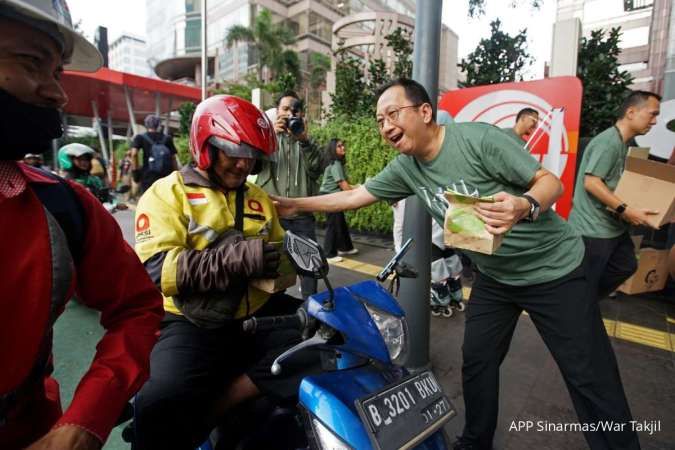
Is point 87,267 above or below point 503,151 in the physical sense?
below

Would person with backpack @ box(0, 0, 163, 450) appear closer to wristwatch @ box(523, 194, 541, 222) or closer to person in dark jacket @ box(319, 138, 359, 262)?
wristwatch @ box(523, 194, 541, 222)

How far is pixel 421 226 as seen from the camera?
8.56ft

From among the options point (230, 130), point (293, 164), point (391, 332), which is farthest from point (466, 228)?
point (293, 164)

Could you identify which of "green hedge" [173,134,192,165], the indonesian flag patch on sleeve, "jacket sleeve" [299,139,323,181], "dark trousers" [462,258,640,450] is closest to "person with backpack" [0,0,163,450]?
the indonesian flag patch on sleeve

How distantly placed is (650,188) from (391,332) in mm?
2652

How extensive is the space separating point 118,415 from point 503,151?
164 cm

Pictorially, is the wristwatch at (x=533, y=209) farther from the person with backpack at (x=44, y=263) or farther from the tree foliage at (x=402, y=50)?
the tree foliage at (x=402, y=50)

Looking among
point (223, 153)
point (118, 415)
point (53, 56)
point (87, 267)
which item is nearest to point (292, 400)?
point (118, 415)

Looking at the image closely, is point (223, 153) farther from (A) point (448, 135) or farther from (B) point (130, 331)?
(A) point (448, 135)

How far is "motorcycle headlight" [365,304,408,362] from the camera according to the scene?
51.4 inches

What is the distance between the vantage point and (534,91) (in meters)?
4.92

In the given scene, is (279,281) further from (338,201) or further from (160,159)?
(160,159)

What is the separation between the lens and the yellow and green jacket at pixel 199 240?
4.65ft

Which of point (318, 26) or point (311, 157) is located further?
point (318, 26)
